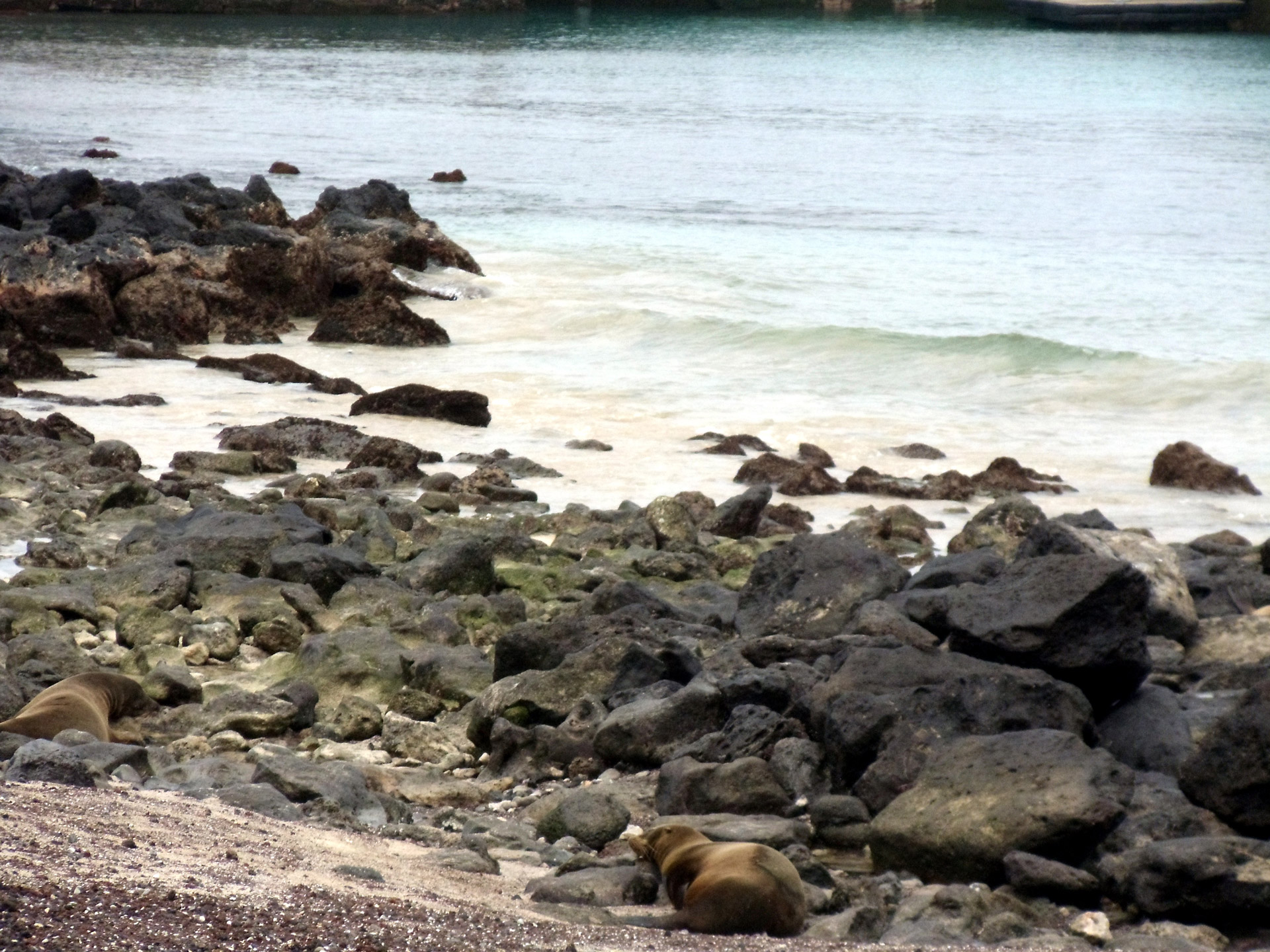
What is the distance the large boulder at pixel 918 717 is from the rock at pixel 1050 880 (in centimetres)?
59

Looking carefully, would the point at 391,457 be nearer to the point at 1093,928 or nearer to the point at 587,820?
the point at 587,820

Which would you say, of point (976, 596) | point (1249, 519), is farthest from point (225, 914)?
point (1249, 519)

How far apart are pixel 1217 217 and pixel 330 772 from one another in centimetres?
2307

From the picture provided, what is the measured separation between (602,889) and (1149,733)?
1935 millimetres

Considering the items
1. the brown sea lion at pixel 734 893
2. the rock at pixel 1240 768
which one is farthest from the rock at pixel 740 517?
the brown sea lion at pixel 734 893

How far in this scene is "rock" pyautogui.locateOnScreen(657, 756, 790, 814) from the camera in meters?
4.59

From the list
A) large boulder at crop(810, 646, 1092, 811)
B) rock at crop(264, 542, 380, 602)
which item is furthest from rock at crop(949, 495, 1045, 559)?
large boulder at crop(810, 646, 1092, 811)

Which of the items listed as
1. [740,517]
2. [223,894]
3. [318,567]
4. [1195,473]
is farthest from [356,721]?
[1195,473]

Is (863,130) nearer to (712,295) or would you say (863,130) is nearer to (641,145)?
→ (641,145)

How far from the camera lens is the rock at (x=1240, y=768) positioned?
13.8ft

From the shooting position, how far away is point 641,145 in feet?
116

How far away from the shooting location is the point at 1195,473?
10070 mm

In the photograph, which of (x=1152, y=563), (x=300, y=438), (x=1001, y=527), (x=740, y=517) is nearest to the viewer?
(x=1152, y=563)

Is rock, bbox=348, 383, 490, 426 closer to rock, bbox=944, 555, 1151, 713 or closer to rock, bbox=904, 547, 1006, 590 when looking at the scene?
rock, bbox=904, 547, 1006, 590
